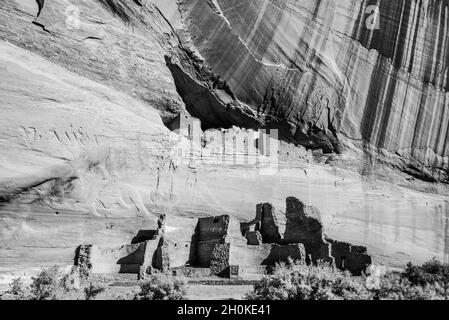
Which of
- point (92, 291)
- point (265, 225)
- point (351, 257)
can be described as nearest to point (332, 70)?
point (265, 225)

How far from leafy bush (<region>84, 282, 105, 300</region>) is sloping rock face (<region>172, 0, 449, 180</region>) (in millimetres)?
14394

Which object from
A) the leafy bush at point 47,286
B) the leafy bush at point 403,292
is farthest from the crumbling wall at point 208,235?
the leafy bush at point 403,292

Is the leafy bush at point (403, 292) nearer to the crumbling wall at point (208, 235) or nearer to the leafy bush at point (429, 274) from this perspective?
the leafy bush at point (429, 274)

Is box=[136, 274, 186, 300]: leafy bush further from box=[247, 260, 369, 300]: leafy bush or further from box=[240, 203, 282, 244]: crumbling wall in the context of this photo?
box=[240, 203, 282, 244]: crumbling wall

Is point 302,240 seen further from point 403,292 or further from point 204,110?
point 204,110

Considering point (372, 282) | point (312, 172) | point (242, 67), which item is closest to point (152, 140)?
point (242, 67)

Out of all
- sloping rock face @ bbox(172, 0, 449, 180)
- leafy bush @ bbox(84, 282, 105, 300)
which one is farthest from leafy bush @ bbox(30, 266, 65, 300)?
sloping rock face @ bbox(172, 0, 449, 180)

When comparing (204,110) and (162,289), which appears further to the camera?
(204,110)

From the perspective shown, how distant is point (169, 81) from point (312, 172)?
8.39m

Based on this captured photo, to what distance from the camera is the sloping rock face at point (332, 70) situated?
32094 millimetres

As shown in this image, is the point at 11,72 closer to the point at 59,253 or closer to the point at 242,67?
the point at 59,253

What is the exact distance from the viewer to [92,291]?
19625mm

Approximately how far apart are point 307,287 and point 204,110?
56.0ft

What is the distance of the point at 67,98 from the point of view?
26.4 m
